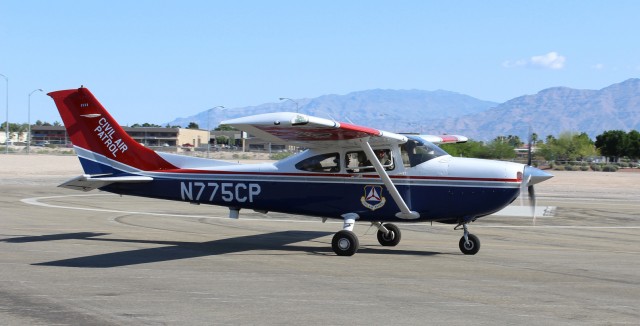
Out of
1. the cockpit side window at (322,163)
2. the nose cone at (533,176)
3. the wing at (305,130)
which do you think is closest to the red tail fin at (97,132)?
the cockpit side window at (322,163)

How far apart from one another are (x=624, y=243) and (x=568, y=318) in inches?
375

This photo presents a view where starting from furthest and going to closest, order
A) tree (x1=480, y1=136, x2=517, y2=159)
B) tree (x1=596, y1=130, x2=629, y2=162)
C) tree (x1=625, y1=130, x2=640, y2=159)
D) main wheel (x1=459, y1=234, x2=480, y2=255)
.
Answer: tree (x1=596, y1=130, x2=629, y2=162), tree (x1=625, y1=130, x2=640, y2=159), tree (x1=480, y1=136, x2=517, y2=159), main wheel (x1=459, y1=234, x2=480, y2=255)

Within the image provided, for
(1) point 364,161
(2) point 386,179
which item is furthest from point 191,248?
(2) point 386,179

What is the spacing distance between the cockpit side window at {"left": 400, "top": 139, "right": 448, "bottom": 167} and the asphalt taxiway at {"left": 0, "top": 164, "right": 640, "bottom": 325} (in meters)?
1.75

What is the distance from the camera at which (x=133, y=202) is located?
90.8 ft

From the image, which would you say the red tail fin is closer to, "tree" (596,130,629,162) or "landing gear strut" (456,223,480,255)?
"landing gear strut" (456,223,480,255)

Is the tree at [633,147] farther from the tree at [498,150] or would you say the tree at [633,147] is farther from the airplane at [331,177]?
the airplane at [331,177]

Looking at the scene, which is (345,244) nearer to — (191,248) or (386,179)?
(386,179)

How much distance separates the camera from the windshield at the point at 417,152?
47.8ft

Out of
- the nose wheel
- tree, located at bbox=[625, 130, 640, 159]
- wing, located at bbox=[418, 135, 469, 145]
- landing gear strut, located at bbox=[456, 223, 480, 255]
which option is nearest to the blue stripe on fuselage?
landing gear strut, located at bbox=[456, 223, 480, 255]

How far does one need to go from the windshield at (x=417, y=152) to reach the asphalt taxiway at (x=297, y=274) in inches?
69.4

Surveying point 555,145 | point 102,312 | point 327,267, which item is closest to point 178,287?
point 102,312

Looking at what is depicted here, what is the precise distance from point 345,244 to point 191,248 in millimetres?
3042

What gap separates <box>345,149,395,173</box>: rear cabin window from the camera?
14.6 m
